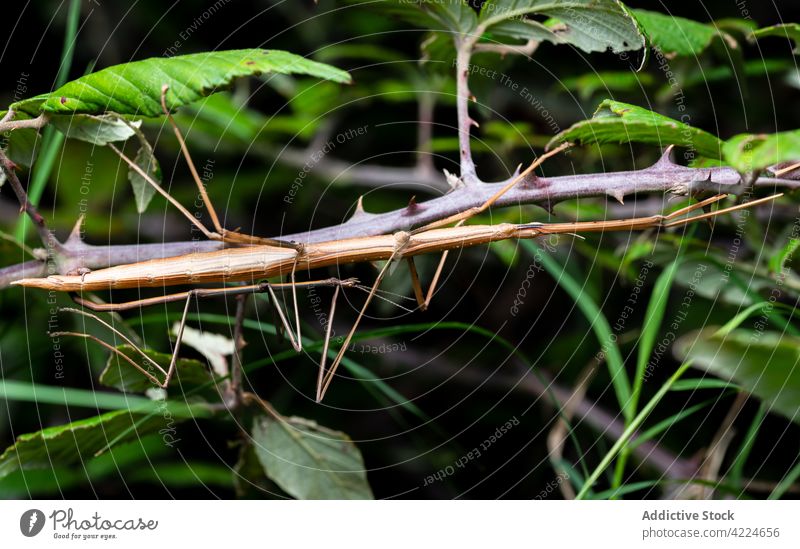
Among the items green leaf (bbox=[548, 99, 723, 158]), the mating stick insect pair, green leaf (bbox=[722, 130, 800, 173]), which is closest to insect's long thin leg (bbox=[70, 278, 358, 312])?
the mating stick insect pair

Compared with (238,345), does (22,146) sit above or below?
above

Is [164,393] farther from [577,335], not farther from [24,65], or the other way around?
[577,335]

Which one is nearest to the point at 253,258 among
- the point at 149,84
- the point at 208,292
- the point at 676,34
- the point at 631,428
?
the point at 208,292

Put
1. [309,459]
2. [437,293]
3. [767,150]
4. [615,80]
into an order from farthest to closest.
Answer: [437,293] < [615,80] < [309,459] < [767,150]

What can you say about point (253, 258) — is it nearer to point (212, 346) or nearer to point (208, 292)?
point (208, 292)

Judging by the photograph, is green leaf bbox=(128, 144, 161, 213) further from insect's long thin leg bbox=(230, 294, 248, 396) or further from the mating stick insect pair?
insect's long thin leg bbox=(230, 294, 248, 396)
